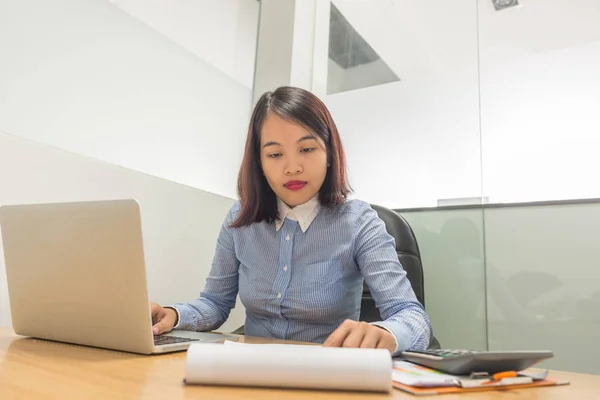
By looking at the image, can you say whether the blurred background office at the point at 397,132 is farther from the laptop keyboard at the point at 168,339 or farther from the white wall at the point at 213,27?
the laptop keyboard at the point at 168,339

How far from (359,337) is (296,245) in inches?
19.0

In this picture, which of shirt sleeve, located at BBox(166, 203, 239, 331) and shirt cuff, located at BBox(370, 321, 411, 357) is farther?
shirt sleeve, located at BBox(166, 203, 239, 331)

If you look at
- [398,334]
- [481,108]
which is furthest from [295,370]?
[481,108]

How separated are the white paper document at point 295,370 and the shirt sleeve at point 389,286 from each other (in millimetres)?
292

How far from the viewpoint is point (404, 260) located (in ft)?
4.62

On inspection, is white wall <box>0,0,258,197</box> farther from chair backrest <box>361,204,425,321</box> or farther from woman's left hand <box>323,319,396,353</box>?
woman's left hand <box>323,319,396,353</box>

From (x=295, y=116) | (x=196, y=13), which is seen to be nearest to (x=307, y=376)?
(x=295, y=116)

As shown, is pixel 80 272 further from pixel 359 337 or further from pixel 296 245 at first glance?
pixel 296 245

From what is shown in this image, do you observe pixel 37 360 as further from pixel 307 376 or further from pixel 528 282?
pixel 528 282

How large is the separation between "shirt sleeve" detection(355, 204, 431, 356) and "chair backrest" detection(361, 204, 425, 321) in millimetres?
245

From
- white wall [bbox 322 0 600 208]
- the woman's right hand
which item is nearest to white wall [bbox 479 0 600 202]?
white wall [bbox 322 0 600 208]

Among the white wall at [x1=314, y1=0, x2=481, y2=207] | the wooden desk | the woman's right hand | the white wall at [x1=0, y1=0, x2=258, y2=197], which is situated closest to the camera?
the wooden desk

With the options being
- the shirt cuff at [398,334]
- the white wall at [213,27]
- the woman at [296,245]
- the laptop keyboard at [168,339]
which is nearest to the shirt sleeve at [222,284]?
the woman at [296,245]

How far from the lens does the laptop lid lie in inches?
26.2
